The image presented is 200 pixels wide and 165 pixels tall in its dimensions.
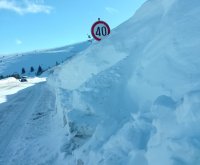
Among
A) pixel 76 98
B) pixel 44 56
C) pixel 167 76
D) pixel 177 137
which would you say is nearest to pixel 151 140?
pixel 177 137

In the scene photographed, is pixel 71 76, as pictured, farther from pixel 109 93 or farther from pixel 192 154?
pixel 192 154

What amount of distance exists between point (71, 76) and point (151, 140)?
914 cm

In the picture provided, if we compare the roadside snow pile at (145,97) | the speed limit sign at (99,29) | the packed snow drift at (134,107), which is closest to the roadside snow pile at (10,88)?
the speed limit sign at (99,29)

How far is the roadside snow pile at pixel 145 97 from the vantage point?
12.2 ft

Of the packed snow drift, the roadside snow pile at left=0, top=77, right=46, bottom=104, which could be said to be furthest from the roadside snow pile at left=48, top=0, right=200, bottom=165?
the roadside snow pile at left=0, top=77, right=46, bottom=104

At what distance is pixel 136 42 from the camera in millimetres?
8508

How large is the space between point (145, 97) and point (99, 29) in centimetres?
454

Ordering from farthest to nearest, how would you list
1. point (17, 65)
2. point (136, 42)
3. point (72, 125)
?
point (17, 65)
point (136, 42)
point (72, 125)

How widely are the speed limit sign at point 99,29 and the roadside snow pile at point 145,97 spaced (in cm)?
34

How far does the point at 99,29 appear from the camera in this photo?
9750 mm

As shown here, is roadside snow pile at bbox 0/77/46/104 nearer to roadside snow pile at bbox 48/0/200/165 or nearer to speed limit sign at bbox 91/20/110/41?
speed limit sign at bbox 91/20/110/41

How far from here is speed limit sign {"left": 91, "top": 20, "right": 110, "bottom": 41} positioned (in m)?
9.72

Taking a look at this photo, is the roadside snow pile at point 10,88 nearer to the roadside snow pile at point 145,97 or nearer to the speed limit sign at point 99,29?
the speed limit sign at point 99,29

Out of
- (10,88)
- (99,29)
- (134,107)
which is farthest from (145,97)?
(10,88)
